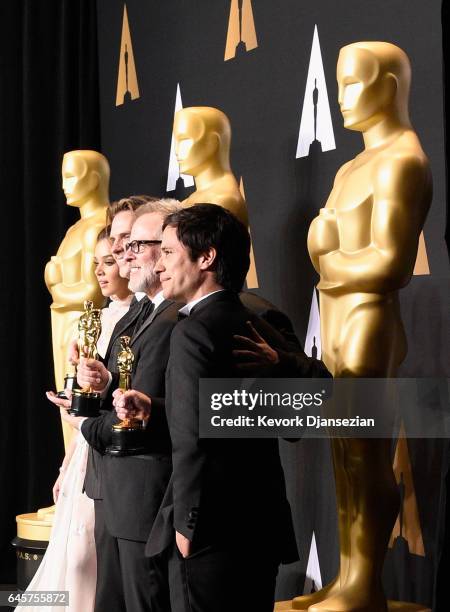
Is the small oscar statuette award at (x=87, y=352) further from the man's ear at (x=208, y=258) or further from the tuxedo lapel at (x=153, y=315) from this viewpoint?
the man's ear at (x=208, y=258)

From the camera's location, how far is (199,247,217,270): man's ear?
2.18 m

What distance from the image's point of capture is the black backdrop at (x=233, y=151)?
10.2 ft

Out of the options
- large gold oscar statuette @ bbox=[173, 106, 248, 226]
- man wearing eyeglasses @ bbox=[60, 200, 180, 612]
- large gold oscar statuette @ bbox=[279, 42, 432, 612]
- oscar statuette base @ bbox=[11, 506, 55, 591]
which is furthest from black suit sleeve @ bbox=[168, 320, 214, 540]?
oscar statuette base @ bbox=[11, 506, 55, 591]

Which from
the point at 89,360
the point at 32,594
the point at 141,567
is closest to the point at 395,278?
the point at 89,360

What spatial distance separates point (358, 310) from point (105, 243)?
830 mm

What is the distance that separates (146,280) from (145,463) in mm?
480

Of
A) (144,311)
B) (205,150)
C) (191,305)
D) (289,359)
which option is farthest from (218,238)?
(205,150)

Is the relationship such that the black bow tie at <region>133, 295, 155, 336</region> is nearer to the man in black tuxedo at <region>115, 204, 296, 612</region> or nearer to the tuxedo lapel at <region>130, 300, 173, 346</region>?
the tuxedo lapel at <region>130, 300, 173, 346</region>

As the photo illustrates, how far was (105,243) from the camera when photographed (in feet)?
10.1

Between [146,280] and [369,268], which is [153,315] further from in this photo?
[369,268]

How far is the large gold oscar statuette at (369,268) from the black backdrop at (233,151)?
0.36 meters

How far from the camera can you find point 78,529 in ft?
10.2

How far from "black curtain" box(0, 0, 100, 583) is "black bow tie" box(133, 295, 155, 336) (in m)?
2.59

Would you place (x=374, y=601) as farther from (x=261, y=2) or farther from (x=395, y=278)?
(x=261, y=2)
